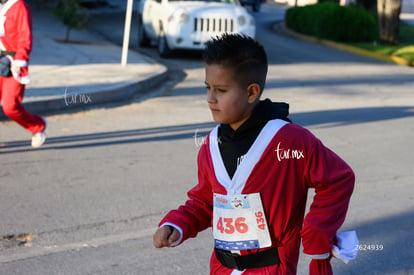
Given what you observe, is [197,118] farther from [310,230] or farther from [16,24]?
[310,230]

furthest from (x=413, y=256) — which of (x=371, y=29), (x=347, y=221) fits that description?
(x=371, y=29)

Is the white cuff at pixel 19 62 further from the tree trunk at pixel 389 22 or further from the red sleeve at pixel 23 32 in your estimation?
the tree trunk at pixel 389 22

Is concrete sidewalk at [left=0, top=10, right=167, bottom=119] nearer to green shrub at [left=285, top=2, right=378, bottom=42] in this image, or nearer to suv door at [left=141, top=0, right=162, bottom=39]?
suv door at [left=141, top=0, right=162, bottom=39]

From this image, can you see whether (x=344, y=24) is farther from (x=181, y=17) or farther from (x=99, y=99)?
(x=99, y=99)

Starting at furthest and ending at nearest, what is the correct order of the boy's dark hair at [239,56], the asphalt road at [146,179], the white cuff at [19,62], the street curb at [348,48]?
the street curb at [348,48] → the white cuff at [19,62] → the asphalt road at [146,179] → the boy's dark hair at [239,56]

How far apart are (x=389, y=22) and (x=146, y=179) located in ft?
57.7

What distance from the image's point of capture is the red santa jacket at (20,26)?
6.71 meters

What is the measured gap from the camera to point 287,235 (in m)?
2.55

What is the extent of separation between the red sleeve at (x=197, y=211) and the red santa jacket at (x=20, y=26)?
14.5 feet

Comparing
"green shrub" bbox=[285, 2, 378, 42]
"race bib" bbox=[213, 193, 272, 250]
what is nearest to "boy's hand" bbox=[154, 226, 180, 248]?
"race bib" bbox=[213, 193, 272, 250]

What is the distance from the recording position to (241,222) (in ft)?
8.43

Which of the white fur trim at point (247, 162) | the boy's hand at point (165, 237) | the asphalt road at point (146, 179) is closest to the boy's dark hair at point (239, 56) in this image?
the white fur trim at point (247, 162)

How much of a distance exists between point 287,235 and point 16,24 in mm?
4977

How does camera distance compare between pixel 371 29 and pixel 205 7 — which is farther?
pixel 371 29
